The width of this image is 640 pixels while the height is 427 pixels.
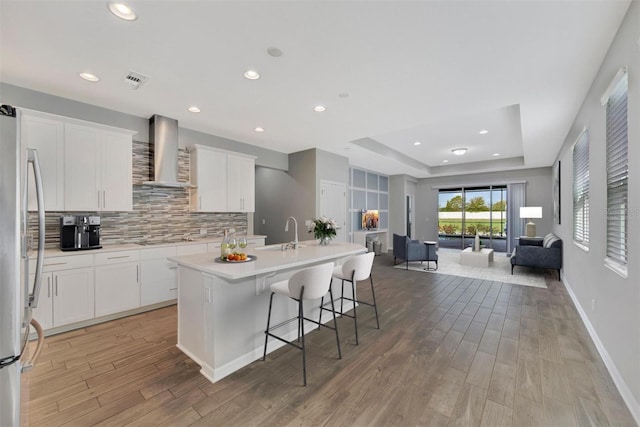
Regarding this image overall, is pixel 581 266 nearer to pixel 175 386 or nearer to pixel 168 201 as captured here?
pixel 175 386

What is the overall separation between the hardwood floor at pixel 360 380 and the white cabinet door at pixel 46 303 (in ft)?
0.65

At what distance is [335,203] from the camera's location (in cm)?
636

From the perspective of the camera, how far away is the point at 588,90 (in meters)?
3.08

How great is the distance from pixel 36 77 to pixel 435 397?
4797 mm

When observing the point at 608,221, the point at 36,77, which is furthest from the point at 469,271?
the point at 36,77

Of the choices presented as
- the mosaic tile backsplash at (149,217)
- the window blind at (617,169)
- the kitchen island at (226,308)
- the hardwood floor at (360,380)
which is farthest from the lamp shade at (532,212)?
the mosaic tile backsplash at (149,217)

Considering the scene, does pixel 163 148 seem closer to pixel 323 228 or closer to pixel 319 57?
pixel 323 228

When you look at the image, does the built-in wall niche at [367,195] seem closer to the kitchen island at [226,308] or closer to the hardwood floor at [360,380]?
the hardwood floor at [360,380]

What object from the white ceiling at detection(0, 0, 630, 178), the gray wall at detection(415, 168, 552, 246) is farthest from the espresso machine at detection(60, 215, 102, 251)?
the gray wall at detection(415, 168, 552, 246)

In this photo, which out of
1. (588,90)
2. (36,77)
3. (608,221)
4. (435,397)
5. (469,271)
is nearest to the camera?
(435,397)

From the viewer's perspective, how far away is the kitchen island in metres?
2.27

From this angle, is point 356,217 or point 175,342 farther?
point 356,217

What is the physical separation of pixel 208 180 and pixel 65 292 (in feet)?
7.68

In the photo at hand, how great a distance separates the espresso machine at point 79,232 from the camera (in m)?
3.25
